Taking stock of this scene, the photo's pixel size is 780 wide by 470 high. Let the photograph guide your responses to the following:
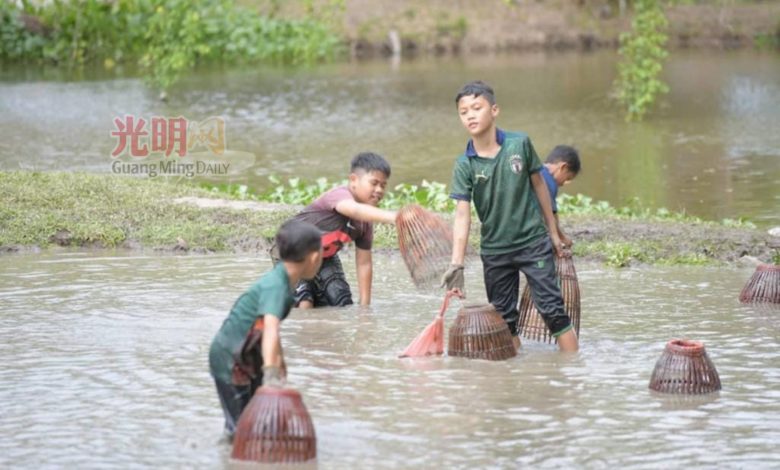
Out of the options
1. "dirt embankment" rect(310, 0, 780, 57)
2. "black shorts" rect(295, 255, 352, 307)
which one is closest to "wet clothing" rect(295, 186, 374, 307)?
"black shorts" rect(295, 255, 352, 307)

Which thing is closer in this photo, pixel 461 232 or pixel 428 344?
pixel 461 232

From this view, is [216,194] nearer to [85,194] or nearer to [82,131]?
[85,194]

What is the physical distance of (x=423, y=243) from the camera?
25.9 ft

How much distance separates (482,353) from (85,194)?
619cm

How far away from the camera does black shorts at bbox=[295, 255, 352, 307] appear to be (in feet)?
28.5

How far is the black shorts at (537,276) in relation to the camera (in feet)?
23.5

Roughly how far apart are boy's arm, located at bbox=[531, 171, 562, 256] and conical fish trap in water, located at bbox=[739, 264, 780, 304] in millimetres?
2086

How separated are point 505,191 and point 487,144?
295 mm

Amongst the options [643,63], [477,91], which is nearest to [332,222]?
[477,91]

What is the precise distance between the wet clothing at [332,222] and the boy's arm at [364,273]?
140 mm

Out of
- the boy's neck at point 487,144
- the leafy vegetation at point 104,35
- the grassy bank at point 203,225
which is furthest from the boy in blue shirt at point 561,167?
the leafy vegetation at point 104,35

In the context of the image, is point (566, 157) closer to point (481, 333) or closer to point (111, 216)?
point (481, 333)

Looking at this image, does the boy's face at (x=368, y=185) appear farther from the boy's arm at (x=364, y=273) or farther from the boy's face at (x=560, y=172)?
the boy's face at (x=560, y=172)

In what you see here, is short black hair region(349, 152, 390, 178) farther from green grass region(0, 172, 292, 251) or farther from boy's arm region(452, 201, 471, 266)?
green grass region(0, 172, 292, 251)
